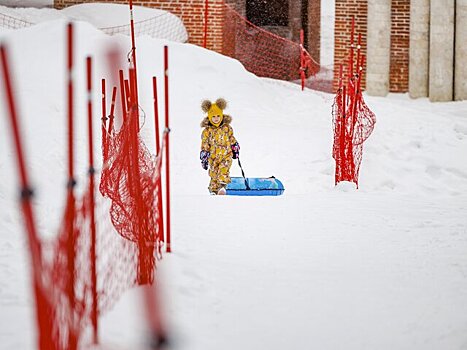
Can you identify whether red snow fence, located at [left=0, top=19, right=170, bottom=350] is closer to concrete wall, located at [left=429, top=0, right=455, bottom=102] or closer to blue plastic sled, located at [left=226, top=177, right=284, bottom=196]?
blue plastic sled, located at [left=226, top=177, right=284, bottom=196]

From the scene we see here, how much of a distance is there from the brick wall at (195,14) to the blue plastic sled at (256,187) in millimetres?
6573

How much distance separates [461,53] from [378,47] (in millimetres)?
1408

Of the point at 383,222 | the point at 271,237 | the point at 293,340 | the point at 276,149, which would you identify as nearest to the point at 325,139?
the point at 276,149

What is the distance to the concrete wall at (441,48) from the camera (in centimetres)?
1435

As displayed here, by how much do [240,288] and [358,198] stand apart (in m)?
3.18

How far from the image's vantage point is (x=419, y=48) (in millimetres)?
14609

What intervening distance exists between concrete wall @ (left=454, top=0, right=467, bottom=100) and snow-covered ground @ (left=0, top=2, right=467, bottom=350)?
5.05 feet

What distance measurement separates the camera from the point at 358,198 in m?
7.43

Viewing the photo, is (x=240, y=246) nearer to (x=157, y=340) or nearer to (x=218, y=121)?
(x=218, y=121)

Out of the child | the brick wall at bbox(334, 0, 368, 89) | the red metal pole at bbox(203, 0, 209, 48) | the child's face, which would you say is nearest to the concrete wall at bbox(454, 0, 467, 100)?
the brick wall at bbox(334, 0, 368, 89)

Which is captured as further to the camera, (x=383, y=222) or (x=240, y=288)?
(x=383, y=222)

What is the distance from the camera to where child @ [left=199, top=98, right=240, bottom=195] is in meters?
8.05

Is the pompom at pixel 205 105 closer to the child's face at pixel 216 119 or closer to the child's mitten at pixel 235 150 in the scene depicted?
the child's face at pixel 216 119

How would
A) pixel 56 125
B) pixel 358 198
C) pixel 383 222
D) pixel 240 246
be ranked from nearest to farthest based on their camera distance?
pixel 240 246
pixel 383 222
pixel 358 198
pixel 56 125
